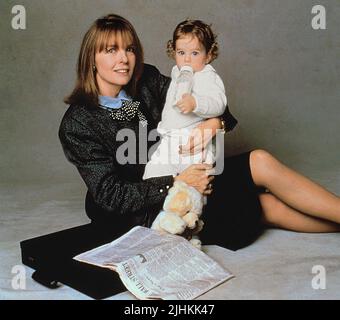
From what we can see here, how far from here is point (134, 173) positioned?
2.27 m

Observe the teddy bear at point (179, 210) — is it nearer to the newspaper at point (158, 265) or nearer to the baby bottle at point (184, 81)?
the newspaper at point (158, 265)

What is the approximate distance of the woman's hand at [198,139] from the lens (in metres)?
2.13

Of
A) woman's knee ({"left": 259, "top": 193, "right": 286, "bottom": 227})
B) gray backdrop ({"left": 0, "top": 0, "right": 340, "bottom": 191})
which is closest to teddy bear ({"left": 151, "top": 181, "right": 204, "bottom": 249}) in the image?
woman's knee ({"left": 259, "top": 193, "right": 286, "bottom": 227})

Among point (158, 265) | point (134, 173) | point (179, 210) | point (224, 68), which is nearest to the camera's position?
point (158, 265)

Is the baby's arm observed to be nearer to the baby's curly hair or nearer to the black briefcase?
the baby's curly hair

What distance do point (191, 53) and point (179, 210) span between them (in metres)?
0.54

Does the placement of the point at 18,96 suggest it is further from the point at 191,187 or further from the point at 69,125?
the point at 191,187

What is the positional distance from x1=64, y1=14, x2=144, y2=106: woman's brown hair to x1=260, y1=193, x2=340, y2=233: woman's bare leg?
2.40ft

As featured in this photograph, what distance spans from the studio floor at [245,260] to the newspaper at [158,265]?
0.06 metres

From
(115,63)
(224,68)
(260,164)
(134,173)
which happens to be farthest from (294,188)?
(224,68)

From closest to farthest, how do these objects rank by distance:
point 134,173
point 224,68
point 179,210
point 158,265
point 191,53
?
point 158,265, point 179,210, point 191,53, point 134,173, point 224,68

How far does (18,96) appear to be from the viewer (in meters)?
3.29

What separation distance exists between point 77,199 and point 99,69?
0.93m

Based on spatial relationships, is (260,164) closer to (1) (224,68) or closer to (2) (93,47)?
(2) (93,47)
